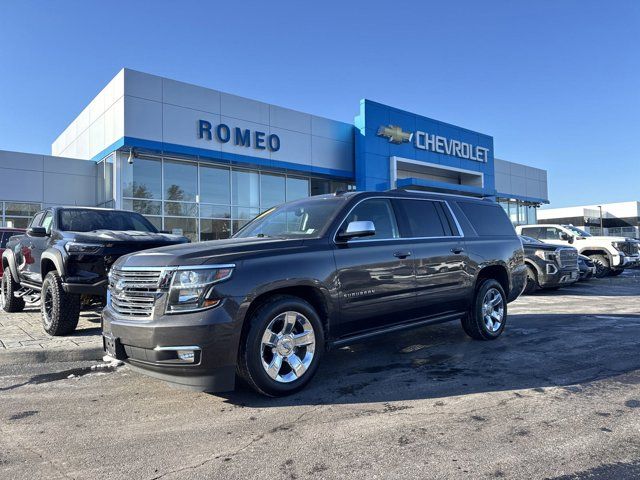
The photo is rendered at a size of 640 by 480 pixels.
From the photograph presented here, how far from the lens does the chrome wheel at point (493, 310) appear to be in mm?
6493

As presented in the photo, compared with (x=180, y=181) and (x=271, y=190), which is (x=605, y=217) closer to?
(x=271, y=190)

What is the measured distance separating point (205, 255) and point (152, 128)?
1510 centimetres

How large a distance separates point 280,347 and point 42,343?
150 inches

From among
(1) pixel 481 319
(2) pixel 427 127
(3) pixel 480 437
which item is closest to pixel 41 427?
(3) pixel 480 437

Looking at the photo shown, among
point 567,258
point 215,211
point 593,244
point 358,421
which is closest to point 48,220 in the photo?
point 358,421

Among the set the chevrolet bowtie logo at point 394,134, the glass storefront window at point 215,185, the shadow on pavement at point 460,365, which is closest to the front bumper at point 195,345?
the shadow on pavement at point 460,365

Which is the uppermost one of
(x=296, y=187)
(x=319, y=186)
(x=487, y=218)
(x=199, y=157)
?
(x=199, y=157)

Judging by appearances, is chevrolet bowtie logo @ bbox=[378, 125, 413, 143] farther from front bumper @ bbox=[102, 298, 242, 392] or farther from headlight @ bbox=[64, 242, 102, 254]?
front bumper @ bbox=[102, 298, 242, 392]

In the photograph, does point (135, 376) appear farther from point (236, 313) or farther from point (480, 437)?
point (480, 437)

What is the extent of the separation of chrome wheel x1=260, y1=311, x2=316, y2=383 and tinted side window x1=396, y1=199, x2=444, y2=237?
1785 mm

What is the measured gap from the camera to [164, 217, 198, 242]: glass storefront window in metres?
18.8

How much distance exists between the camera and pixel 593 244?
55.7ft

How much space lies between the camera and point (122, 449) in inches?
128

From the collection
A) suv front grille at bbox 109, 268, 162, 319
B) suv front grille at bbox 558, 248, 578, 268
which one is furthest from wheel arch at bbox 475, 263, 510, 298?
suv front grille at bbox 558, 248, 578, 268
